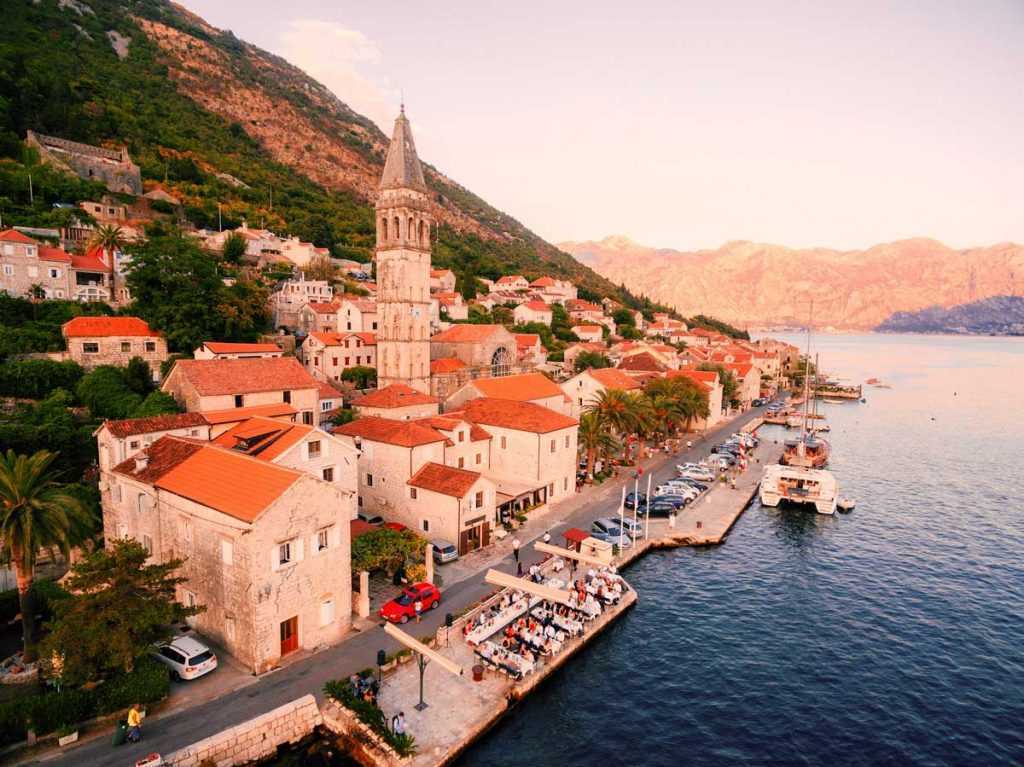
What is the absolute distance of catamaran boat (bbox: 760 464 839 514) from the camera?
51.1m

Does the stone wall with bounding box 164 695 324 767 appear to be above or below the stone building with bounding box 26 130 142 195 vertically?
below

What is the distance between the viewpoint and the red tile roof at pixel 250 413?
37.2 metres

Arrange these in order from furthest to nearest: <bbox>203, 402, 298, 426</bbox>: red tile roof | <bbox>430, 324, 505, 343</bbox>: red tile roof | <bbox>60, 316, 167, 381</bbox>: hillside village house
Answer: <bbox>430, 324, 505, 343</bbox>: red tile roof → <bbox>60, 316, 167, 381</bbox>: hillside village house → <bbox>203, 402, 298, 426</bbox>: red tile roof

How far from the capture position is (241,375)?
41.0 m

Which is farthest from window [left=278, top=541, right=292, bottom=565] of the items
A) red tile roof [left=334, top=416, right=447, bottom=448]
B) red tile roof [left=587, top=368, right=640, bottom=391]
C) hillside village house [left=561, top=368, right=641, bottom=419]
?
red tile roof [left=587, top=368, right=640, bottom=391]

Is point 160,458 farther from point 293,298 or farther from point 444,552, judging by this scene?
point 293,298

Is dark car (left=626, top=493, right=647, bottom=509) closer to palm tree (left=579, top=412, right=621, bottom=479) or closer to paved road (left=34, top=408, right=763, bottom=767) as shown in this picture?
palm tree (left=579, top=412, right=621, bottom=479)

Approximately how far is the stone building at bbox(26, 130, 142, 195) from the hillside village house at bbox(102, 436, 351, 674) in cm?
8227

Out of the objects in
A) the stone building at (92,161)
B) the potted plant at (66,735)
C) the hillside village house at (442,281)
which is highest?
the stone building at (92,161)

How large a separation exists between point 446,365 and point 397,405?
59.3ft

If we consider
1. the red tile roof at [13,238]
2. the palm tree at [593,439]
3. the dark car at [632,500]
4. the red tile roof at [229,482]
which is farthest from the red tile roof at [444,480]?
the red tile roof at [13,238]

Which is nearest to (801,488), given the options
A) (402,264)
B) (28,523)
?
(402,264)

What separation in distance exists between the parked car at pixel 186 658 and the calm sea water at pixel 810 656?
36.9 ft

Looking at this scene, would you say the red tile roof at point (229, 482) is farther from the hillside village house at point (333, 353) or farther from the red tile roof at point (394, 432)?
the hillside village house at point (333, 353)
